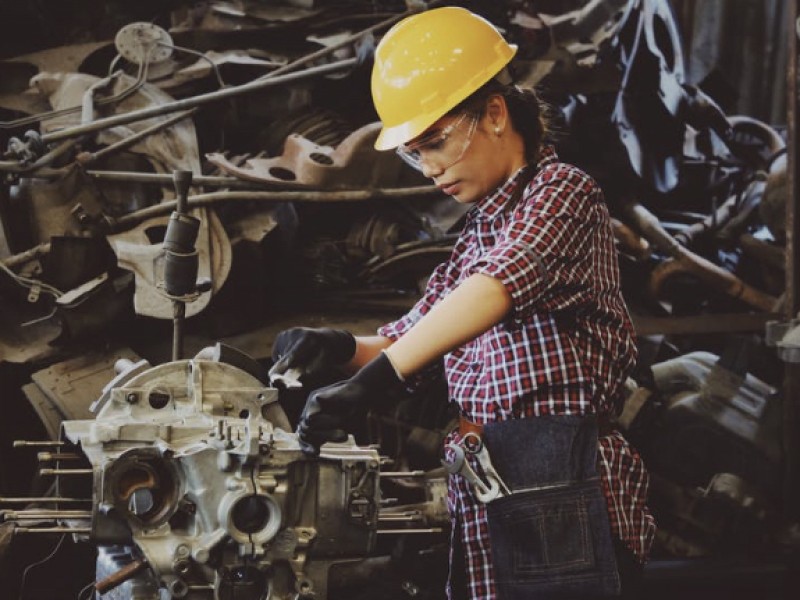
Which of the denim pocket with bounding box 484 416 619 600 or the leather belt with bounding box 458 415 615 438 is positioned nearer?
the denim pocket with bounding box 484 416 619 600

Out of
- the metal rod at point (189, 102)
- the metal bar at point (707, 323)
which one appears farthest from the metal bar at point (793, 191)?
the metal rod at point (189, 102)

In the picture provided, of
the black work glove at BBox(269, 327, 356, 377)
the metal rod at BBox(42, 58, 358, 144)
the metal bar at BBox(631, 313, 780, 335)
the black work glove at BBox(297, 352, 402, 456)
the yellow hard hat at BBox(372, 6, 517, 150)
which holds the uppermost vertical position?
the metal rod at BBox(42, 58, 358, 144)

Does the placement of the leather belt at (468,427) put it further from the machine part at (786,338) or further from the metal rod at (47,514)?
the machine part at (786,338)

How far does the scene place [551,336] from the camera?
180cm

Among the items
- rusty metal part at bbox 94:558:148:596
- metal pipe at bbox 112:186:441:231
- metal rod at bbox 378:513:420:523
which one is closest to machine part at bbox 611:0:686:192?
metal pipe at bbox 112:186:441:231

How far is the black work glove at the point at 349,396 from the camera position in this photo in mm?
1709

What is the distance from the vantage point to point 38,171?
3398 mm

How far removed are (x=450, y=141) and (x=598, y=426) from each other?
1.97 feet

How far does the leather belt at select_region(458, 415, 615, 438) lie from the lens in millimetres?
1887

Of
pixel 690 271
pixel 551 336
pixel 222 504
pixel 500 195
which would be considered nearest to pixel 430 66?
pixel 500 195

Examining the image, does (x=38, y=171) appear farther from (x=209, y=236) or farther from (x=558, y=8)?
(x=558, y=8)

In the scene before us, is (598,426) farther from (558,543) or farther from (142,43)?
(142,43)

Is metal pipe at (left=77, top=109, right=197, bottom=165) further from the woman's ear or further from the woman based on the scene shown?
the woman's ear

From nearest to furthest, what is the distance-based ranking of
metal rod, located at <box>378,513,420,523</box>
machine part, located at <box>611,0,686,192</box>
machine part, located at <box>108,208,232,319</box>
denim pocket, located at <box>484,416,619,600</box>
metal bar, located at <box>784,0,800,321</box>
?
denim pocket, located at <box>484,416,619,600</box>, metal rod, located at <box>378,513,420,523</box>, machine part, located at <box>108,208,232,319</box>, metal bar, located at <box>784,0,800,321</box>, machine part, located at <box>611,0,686,192</box>
